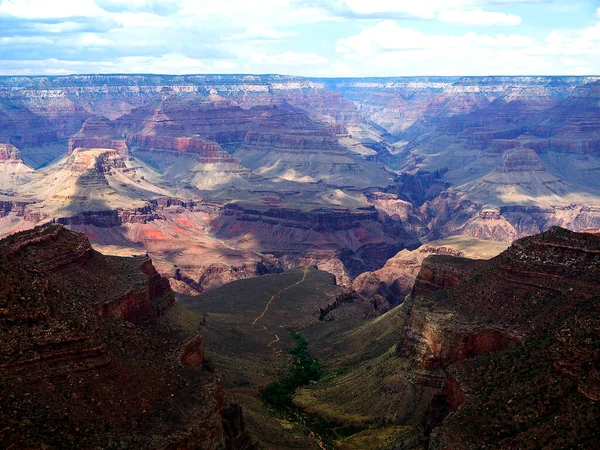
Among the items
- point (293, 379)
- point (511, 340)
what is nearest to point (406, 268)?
point (293, 379)

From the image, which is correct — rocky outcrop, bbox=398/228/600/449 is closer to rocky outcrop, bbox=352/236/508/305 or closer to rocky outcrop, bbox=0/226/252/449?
rocky outcrop, bbox=0/226/252/449

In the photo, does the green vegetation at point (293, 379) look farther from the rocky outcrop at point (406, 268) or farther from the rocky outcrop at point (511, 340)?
the rocky outcrop at point (406, 268)

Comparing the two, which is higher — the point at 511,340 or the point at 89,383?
the point at 89,383

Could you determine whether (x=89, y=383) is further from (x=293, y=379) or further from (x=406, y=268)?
(x=406, y=268)

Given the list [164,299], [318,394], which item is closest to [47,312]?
[318,394]

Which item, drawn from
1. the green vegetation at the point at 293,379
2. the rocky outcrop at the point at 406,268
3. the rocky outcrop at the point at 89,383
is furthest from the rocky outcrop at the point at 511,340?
the rocky outcrop at the point at 406,268

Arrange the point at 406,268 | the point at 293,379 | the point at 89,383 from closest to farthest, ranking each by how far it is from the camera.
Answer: the point at 89,383 → the point at 293,379 → the point at 406,268

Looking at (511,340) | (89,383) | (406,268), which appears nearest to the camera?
(89,383)
